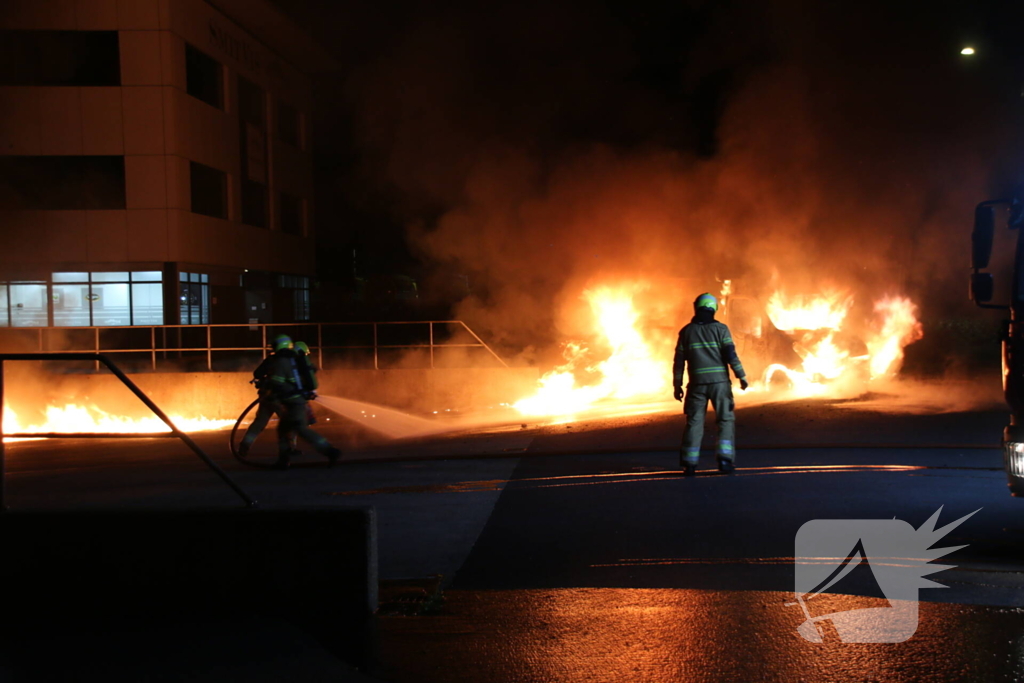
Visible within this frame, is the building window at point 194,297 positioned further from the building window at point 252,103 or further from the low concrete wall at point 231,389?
the low concrete wall at point 231,389

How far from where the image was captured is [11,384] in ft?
48.8

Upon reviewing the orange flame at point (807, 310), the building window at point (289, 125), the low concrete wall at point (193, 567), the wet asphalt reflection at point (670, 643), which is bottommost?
the wet asphalt reflection at point (670, 643)

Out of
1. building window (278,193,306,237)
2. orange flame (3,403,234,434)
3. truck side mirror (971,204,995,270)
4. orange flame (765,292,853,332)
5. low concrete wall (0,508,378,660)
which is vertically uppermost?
building window (278,193,306,237)

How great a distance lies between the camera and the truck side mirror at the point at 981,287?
5.72m

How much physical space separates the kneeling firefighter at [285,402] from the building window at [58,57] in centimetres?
1794

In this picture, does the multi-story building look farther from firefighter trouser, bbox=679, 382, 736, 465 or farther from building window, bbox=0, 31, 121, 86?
firefighter trouser, bbox=679, 382, 736, 465

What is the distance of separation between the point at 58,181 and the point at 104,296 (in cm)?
335

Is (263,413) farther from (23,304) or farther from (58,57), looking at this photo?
(23,304)

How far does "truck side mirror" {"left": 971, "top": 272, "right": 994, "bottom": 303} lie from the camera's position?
5.72 m

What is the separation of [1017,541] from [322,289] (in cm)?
4527

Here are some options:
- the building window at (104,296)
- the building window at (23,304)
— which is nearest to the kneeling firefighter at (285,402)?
the building window at (104,296)

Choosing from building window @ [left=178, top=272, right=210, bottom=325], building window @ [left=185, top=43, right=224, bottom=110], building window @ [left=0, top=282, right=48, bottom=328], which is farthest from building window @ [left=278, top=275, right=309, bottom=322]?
building window @ [left=0, top=282, right=48, bottom=328]

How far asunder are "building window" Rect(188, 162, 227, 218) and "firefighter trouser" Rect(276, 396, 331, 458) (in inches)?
696

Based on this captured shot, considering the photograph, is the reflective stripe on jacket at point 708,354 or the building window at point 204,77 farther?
the building window at point 204,77
